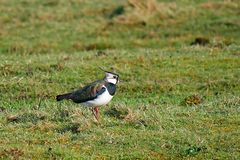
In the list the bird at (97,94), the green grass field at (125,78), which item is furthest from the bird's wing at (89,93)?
the green grass field at (125,78)

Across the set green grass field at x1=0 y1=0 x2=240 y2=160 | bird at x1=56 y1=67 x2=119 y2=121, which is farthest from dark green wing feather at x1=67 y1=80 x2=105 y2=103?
green grass field at x1=0 y1=0 x2=240 y2=160

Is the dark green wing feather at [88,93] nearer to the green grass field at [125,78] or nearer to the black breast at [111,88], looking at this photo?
the black breast at [111,88]

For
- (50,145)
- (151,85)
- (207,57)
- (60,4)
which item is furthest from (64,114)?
(60,4)

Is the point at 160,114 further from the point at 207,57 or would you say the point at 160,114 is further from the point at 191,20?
the point at 191,20

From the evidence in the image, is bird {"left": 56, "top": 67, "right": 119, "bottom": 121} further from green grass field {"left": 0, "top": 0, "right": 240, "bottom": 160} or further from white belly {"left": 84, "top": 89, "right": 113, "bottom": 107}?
green grass field {"left": 0, "top": 0, "right": 240, "bottom": 160}

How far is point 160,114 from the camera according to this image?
11.5m

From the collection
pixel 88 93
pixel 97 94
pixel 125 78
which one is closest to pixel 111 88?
pixel 97 94

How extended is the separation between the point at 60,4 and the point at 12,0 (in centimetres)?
246

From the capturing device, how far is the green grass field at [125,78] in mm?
9930

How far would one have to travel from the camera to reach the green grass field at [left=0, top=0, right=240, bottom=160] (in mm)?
9930

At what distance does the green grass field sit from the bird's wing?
276 millimetres

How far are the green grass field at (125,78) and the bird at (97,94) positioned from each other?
0.26 m

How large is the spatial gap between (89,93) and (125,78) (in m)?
4.96

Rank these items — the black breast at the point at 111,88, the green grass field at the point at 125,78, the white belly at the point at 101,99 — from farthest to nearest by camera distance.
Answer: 1. the black breast at the point at 111,88
2. the white belly at the point at 101,99
3. the green grass field at the point at 125,78
